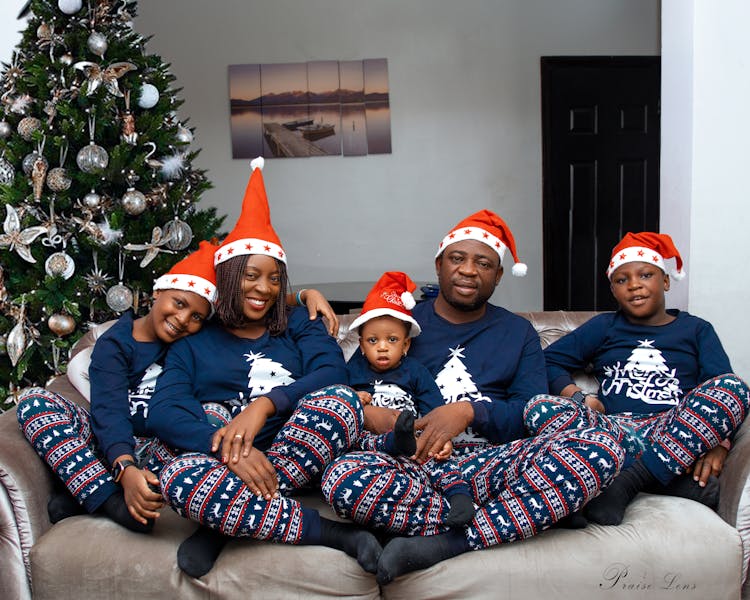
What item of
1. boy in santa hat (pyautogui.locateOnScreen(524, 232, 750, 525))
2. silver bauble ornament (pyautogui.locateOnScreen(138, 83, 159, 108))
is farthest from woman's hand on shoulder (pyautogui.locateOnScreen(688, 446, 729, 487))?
silver bauble ornament (pyautogui.locateOnScreen(138, 83, 159, 108))

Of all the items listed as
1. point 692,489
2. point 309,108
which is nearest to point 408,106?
point 309,108

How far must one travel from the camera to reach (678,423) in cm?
216

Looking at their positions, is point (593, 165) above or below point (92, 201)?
above

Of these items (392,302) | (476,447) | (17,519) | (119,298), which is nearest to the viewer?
(17,519)

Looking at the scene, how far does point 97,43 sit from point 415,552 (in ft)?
6.91

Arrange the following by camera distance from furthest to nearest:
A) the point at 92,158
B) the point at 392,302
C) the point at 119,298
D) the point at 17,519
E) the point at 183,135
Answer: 1. the point at 183,135
2. the point at 119,298
3. the point at 92,158
4. the point at 392,302
5. the point at 17,519

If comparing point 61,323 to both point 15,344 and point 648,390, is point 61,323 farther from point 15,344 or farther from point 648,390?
point 648,390

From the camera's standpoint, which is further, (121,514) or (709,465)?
(709,465)

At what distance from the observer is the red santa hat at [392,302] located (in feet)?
7.83

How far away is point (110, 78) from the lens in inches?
114

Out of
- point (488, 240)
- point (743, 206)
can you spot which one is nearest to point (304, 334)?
point (488, 240)

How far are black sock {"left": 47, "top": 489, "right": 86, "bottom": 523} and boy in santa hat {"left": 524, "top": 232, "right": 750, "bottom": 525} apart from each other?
4.06ft

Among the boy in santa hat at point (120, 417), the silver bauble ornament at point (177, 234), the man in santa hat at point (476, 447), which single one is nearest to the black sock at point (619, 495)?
the man in santa hat at point (476, 447)

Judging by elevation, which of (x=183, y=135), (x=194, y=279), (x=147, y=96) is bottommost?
(x=194, y=279)
